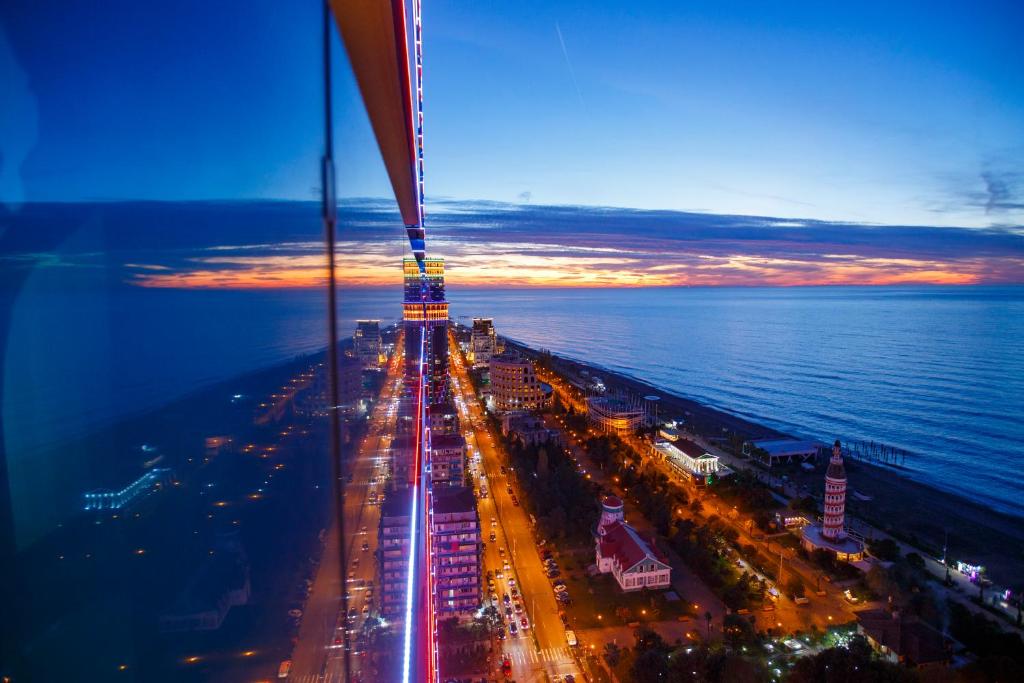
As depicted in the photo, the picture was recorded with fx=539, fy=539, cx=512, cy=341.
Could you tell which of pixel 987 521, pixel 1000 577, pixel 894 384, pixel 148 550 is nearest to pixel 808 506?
pixel 1000 577

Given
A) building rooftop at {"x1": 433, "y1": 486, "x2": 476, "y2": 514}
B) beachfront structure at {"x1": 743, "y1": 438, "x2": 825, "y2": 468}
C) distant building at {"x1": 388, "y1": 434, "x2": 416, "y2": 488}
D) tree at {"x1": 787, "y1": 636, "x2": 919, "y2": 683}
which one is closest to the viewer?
distant building at {"x1": 388, "y1": 434, "x2": 416, "y2": 488}

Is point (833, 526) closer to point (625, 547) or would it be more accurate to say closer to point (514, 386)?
point (625, 547)

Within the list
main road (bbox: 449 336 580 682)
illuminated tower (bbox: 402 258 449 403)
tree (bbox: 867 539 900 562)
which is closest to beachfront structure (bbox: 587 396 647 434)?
main road (bbox: 449 336 580 682)

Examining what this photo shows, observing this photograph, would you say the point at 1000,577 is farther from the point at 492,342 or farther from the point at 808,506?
the point at 492,342

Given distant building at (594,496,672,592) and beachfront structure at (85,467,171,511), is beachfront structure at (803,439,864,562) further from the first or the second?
beachfront structure at (85,467,171,511)

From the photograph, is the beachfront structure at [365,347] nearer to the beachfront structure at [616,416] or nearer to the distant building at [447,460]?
the distant building at [447,460]

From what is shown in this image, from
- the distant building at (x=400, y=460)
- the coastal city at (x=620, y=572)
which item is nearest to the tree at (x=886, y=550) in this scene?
the coastal city at (x=620, y=572)
